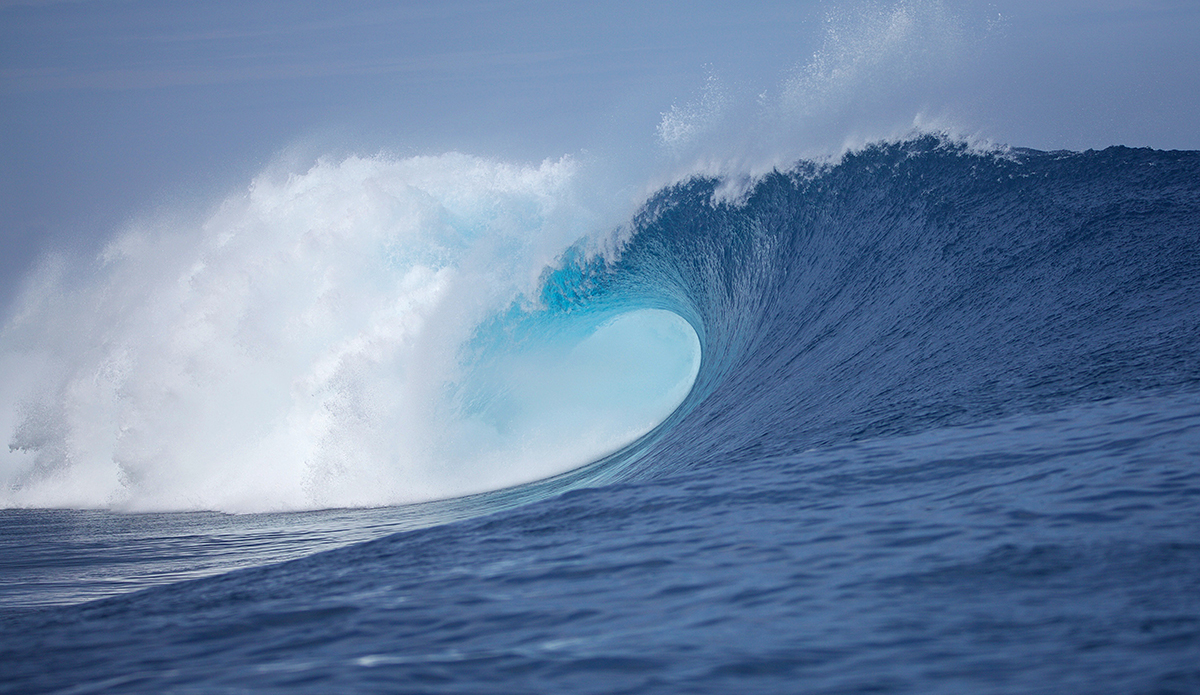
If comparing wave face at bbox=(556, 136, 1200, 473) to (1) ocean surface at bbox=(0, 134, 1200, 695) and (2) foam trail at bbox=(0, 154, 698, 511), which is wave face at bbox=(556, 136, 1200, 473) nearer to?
(1) ocean surface at bbox=(0, 134, 1200, 695)

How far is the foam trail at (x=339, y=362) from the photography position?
9.41 metres

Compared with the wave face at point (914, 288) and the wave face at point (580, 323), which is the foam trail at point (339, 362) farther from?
the wave face at point (914, 288)

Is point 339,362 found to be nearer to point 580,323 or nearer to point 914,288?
point 580,323

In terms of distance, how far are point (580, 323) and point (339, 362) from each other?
109 inches

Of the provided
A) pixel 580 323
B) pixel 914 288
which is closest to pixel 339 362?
pixel 580 323

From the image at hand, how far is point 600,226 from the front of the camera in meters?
11.1

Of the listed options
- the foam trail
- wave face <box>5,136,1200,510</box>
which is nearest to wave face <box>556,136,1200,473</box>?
wave face <box>5,136,1200,510</box>

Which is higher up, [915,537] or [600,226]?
[600,226]

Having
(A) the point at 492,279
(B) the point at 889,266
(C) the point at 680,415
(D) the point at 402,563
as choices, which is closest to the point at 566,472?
(C) the point at 680,415

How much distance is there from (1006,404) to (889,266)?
345 centimetres

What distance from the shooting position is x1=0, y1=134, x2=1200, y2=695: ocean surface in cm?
220

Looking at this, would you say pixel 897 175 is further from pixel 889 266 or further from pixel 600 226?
pixel 600 226

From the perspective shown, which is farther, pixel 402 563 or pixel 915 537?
pixel 402 563

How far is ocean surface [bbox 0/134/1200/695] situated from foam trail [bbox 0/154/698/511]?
0.05 meters
